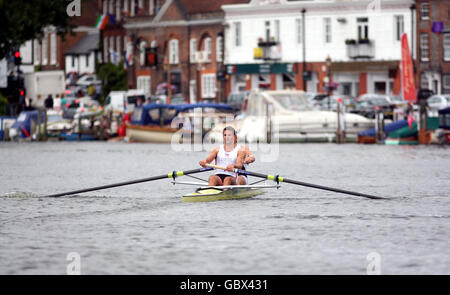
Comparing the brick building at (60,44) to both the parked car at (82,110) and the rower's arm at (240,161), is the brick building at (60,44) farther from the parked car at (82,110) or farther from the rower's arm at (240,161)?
the rower's arm at (240,161)

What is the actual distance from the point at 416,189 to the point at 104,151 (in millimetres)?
26088

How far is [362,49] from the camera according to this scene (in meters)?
86.4

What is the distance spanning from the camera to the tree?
61375mm

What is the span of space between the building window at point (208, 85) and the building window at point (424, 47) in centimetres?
1832

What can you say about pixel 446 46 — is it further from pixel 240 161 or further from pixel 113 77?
pixel 240 161

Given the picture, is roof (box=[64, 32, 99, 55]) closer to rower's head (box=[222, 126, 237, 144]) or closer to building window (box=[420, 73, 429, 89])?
building window (box=[420, 73, 429, 89])

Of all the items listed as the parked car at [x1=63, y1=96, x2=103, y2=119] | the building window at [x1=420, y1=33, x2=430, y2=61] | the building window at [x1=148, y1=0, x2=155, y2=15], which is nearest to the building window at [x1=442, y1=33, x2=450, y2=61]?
the building window at [x1=420, y1=33, x2=430, y2=61]

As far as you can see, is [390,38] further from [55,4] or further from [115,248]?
[115,248]

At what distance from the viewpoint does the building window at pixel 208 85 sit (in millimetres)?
94875

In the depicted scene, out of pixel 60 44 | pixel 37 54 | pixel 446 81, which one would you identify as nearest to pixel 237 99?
pixel 446 81

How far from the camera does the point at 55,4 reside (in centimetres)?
6362

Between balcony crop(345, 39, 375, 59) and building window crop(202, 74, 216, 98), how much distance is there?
1328cm

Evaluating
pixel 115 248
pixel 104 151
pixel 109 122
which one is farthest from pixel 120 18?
pixel 115 248

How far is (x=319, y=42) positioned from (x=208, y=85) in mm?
11490
